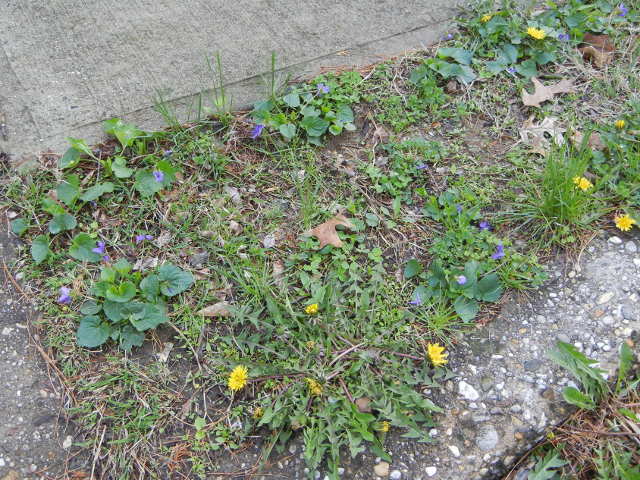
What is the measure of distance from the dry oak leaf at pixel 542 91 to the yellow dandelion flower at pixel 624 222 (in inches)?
27.1

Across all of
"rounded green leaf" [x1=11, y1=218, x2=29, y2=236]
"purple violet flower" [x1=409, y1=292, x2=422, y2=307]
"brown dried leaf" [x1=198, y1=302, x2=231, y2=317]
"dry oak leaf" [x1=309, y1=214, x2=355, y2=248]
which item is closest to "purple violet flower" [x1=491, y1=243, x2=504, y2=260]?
"purple violet flower" [x1=409, y1=292, x2=422, y2=307]

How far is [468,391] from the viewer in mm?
1983

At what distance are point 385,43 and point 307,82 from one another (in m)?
0.50

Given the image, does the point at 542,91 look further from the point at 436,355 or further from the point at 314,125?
the point at 436,355

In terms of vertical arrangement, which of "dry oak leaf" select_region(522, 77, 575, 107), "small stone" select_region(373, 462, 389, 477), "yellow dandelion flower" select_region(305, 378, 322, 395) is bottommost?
"small stone" select_region(373, 462, 389, 477)

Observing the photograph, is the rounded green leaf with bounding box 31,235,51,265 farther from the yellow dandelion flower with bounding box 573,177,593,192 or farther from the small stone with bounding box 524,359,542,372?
the yellow dandelion flower with bounding box 573,177,593,192

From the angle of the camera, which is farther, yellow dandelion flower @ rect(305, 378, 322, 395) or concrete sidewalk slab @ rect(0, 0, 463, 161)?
concrete sidewalk slab @ rect(0, 0, 463, 161)

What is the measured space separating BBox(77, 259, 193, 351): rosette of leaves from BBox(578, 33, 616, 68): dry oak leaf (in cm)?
227

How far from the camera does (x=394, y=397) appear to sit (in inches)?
75.3

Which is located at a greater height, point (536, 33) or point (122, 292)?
point (536, 33)

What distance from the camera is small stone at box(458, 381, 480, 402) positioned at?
6.48 feet

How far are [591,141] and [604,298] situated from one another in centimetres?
78

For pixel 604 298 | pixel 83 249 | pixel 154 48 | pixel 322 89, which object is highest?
pixel 154 48

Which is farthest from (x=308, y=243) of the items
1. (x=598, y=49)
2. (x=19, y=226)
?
(x=598, y=49)
